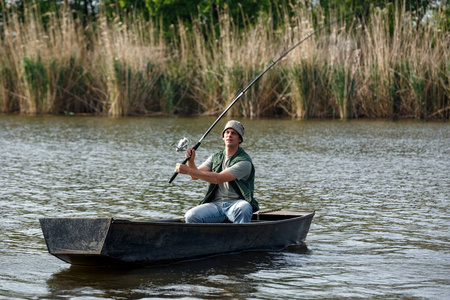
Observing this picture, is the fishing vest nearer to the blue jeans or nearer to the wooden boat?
the blue jeans

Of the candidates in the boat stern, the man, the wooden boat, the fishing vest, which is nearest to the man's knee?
the man

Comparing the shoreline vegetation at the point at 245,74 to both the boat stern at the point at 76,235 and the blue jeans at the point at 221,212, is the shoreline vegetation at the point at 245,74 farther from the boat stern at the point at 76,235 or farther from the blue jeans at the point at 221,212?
the boat stern at the point at 76,235

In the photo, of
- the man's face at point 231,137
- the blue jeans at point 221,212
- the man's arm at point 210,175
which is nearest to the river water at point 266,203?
the blue jeans at point 221,212

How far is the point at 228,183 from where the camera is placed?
717 centimetres

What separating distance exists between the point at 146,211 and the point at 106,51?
15.1 m

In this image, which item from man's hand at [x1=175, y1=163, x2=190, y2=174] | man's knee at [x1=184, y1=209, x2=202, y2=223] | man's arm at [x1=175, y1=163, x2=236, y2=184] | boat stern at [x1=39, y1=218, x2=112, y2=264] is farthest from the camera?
man's knee at [x1=184, y1=209, x2=202, y2=223]

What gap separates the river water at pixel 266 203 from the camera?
5.83 m

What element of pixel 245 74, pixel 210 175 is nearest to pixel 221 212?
pixel 210 175

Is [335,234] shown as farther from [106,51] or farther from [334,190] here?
[106,51]

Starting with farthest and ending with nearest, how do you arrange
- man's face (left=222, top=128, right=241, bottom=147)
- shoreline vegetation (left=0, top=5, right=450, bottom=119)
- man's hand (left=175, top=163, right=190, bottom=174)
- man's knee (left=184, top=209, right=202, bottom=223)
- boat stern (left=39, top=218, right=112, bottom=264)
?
shoreline vegetation (left=0, top=5, right=450, bottom=119), man's face (left=222, top=128, right=241, bottom=147), man's knee (left=184, top=209, right=202, bottom=223), man's hand (left=175, top=163, right=190, bottom=174), boat stern (left=39, top=218, right=112, bottom=264)

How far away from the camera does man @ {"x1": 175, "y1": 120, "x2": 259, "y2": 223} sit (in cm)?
691

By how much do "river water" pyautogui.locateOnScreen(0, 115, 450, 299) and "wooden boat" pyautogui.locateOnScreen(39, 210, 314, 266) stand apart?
0.11 meters

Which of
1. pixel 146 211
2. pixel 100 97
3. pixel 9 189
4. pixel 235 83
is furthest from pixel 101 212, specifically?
pixel 100 97

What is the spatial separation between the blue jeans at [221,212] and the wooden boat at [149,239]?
22 cm
